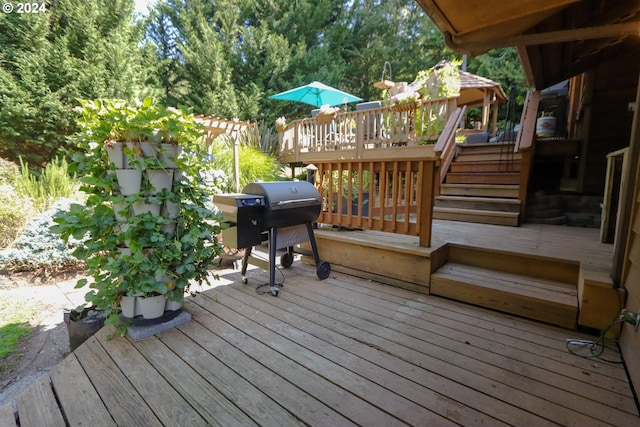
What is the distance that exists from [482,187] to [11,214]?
20.6 ft

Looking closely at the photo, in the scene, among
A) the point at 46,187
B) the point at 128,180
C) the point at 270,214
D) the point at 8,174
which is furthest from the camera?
the point at 8,174

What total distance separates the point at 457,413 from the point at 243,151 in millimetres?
6293

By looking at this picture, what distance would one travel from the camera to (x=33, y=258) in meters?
3.44

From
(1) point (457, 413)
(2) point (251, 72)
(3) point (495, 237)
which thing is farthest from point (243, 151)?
(2) point (251, 72)

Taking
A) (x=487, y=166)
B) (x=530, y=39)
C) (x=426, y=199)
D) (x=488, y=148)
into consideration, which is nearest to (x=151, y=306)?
(x=426, y=199)

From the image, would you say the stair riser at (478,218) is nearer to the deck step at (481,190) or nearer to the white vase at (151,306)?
the deck step at (481,190)

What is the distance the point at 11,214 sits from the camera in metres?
3.79

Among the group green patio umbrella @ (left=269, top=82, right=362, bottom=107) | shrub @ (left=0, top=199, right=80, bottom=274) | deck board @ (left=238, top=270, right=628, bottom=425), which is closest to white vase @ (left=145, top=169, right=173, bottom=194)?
deck board @ (left=238, top=270, right=628, bottom=425)

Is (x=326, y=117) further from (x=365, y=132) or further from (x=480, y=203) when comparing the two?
(x=480, y=203)

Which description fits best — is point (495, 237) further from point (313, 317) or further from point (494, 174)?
point (313, 317)

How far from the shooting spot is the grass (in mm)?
2310

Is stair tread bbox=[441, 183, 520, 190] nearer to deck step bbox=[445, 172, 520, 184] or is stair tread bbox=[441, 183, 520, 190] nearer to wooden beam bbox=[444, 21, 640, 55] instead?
deck step bbox=[445, 172, 520, 184]

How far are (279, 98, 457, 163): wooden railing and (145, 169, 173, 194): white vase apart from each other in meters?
→ 4.20

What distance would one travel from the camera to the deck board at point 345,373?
4.18 feet
